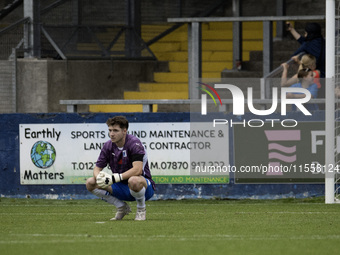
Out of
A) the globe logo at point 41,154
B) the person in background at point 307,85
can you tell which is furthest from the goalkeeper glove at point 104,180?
the person in background at point 307,85

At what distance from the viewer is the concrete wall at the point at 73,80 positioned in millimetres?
20406

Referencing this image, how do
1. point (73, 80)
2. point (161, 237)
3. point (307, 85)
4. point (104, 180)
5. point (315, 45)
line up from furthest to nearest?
point (73, 80), point (315, 45), point (307, 85), point (104, 180), point (161, 237)

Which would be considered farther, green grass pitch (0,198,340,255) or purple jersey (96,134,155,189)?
purple jersey (96,134,155,189)

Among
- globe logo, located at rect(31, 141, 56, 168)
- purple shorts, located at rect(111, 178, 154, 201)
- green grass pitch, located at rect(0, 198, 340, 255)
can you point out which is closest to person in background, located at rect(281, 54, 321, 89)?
green grass pitch, located at rect(0, 198, 340, 255)

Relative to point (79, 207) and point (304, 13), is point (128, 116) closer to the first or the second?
point (79, 207)

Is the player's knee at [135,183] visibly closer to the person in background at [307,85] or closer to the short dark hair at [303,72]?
the person in background at [307,85]

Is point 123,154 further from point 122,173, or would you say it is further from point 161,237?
point 161,237

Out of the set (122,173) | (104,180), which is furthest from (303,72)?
(104,180)

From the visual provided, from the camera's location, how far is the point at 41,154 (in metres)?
15.6

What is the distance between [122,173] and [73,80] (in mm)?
10472

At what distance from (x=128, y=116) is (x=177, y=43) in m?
8.69

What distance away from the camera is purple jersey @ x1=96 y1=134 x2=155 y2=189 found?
36.7 feet

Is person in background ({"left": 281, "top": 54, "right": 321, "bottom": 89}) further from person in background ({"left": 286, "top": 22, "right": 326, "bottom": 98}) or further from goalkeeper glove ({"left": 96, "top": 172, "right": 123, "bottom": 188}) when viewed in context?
goalkeeper glove ({"left": 96, "top": 172, "right": 123, "bottom": 188})

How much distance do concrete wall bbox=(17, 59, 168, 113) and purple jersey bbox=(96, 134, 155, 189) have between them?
9.14 meters
